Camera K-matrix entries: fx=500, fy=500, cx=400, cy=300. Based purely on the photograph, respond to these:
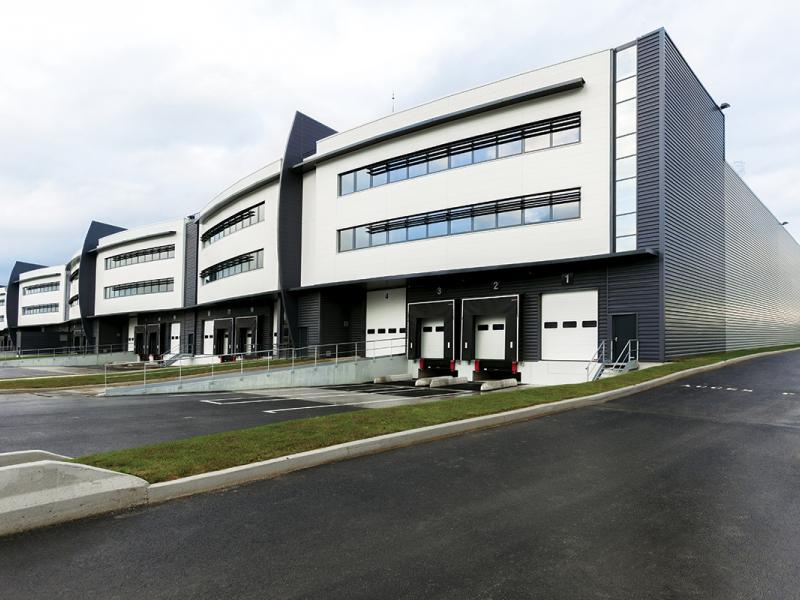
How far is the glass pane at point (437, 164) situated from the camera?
81.8 ft

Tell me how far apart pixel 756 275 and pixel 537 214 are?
20.4 metres

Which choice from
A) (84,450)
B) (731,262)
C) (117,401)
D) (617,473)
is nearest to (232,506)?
(84,450)

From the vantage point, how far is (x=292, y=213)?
3067cm

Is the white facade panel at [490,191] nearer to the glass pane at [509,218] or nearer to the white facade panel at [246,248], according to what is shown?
the glass pane at [509,218]

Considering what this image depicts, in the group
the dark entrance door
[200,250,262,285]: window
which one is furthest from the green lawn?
[200,250,262,285]: window

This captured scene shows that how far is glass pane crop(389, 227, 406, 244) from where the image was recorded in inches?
1029

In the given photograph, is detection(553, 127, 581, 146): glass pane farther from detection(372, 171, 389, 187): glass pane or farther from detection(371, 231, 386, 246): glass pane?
detection(371, 231, 386, 246): glass pane

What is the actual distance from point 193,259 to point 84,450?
1513 inches

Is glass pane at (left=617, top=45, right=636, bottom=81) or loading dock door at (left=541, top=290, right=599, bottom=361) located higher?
glass pane at (left=617, top=45, right=636, bottom=81)

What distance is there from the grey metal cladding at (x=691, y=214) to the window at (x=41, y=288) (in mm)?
74135

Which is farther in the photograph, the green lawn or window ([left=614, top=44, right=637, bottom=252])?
window ([left=614, top=44, right=637, bottom=252])

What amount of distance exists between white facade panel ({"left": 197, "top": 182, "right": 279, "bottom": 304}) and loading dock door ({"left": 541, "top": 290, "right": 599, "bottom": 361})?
16819 mm

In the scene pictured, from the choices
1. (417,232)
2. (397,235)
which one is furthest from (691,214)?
(397,235)

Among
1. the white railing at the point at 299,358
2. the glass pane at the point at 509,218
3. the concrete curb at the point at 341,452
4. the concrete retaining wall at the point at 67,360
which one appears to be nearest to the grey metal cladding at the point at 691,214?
the glass pane at the point at 509,218
